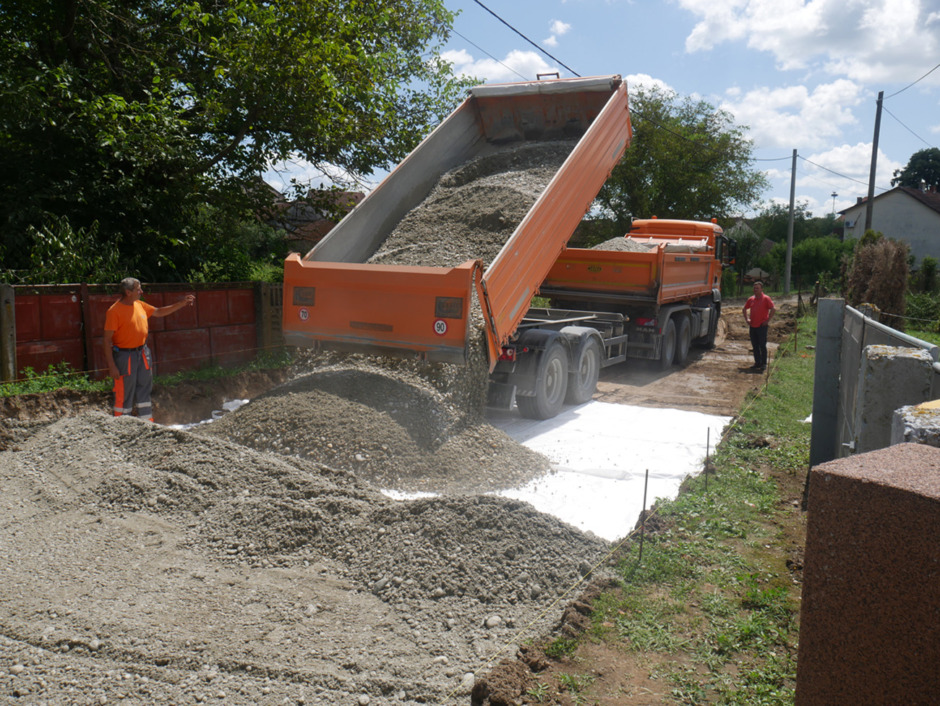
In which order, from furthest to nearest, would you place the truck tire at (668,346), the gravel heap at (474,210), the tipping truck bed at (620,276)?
the truck tire at (668,346)
the tipping truck bed at (620,276)
the gravel heap at (474,210)

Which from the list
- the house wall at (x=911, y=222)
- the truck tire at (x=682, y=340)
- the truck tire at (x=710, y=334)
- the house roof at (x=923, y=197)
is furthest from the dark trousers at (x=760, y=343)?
the house roof at (x=923, y=197)

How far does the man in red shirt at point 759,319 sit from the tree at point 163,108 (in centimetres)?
693

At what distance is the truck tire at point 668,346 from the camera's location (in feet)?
38.1

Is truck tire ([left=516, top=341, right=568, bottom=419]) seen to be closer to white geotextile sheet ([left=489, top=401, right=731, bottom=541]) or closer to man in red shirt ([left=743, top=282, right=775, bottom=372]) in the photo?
white geotextile sheet ([left=489, top=401, right=731, bottom=541])

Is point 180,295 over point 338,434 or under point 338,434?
over

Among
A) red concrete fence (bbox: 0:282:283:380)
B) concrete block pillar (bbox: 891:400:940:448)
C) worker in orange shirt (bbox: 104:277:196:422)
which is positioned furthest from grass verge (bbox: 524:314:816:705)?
red concrete fence (bbox: 0:282:283:380)

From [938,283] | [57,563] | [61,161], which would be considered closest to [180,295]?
[61,161]

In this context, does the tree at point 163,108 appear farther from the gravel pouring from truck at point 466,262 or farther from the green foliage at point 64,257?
the gravel pouring from truck at point 466,262

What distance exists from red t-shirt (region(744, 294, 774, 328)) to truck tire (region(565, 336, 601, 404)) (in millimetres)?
4074

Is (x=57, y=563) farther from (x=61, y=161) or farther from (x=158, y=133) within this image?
(x=61, y=161)

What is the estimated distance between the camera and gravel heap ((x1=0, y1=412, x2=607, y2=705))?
312 centimetres

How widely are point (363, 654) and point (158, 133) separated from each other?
26.5 feet

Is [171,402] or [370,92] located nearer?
[171,402]

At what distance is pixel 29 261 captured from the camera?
360 inches
